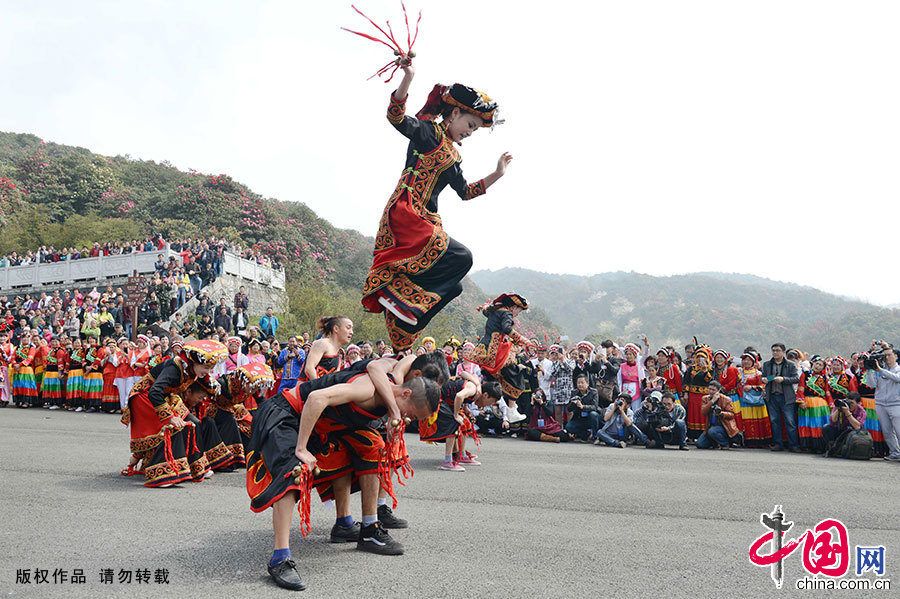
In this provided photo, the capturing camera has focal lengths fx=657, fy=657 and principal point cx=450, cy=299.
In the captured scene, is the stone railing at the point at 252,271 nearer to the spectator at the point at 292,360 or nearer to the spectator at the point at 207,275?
the spectator at the point at 207,275

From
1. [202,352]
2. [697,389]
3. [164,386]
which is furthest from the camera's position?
[697,389]

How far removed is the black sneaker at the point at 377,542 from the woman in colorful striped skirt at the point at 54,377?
49.4 ft

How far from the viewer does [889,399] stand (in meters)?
9.53

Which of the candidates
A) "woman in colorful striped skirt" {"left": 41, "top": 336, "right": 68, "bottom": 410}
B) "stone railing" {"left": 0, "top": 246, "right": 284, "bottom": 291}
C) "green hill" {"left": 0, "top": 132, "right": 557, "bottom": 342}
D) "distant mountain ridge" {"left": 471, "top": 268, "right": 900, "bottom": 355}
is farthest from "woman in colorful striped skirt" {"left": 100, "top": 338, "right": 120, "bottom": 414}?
"distant mountain ridge" {"left": 471, "top": 268, "right": 900, "bottom": 355}

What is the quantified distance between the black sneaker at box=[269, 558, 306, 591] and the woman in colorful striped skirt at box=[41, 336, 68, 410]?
15.4 meters

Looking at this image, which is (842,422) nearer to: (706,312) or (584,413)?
(584,413)

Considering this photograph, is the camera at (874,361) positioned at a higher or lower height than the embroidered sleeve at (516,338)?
lower

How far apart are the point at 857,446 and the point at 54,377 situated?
56.2 feet

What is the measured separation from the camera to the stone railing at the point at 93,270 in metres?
26.3

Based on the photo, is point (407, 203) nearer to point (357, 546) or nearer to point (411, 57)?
point (411, 57)

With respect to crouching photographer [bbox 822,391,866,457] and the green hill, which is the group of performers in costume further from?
the green hill

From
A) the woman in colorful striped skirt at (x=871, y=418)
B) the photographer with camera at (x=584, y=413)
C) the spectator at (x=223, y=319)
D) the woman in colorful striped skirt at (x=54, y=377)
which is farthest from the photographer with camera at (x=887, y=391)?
the woman in colorful striped skirt at (x=54, y=377)

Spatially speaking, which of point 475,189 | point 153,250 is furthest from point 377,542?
point 153,250

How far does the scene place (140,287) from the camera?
20000 mm
